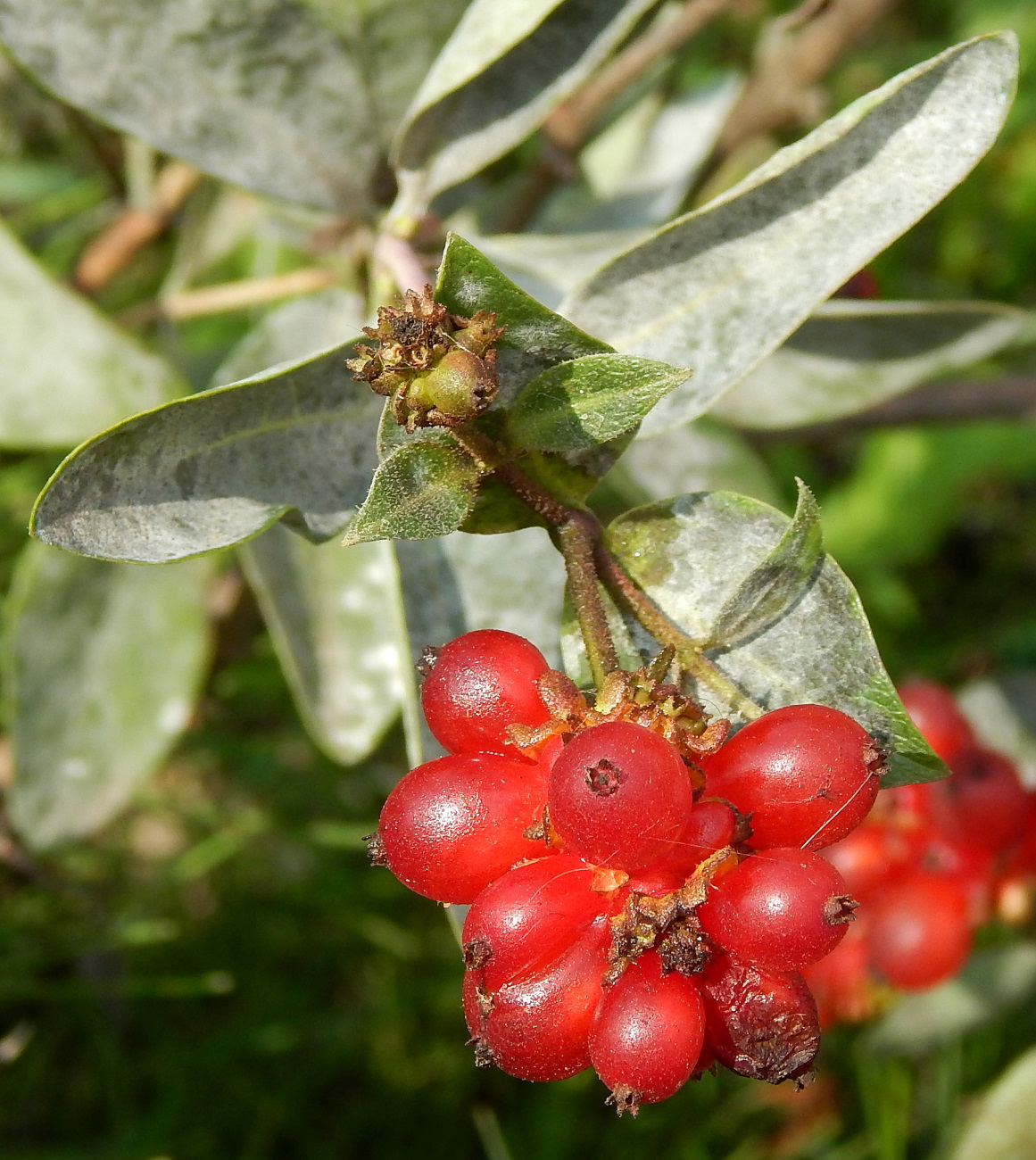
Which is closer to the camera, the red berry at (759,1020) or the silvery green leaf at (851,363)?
the red berry at (759,1020)

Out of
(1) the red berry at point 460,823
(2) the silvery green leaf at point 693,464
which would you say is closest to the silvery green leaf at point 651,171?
(2) the silvery green leaf at point 693,464

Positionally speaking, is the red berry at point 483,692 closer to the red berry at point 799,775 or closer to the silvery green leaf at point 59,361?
the red berry at point 799,775

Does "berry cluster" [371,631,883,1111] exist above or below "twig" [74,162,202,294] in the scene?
above

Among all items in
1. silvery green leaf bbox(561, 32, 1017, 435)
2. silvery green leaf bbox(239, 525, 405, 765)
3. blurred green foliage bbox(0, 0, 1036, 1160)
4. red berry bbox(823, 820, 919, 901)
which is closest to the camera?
silvery green leaf bbox(561, 32, 1017, 435)

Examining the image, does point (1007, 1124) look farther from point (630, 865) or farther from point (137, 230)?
point (137, 230)

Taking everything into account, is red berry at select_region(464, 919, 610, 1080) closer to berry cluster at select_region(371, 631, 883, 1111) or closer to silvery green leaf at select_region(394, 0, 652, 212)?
berry cluster at select_region(371, 631, 883, 1111)

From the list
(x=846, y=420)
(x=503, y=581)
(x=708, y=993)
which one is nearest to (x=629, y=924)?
(x=708, y=993)

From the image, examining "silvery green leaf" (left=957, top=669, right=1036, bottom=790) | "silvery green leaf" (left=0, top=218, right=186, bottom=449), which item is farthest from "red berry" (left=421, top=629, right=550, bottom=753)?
"silvery green leaf" (left=957, top=669, right=1036, bottom=790)
